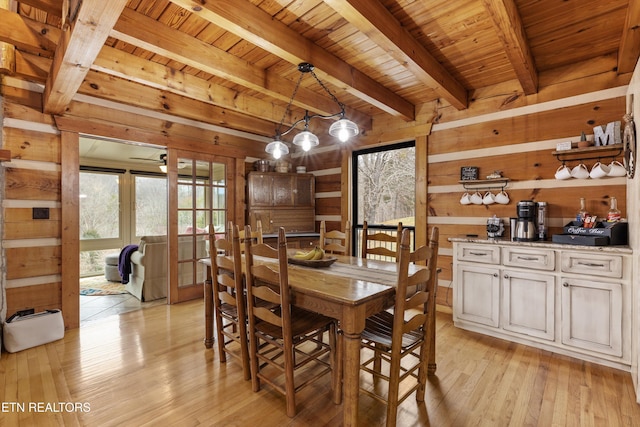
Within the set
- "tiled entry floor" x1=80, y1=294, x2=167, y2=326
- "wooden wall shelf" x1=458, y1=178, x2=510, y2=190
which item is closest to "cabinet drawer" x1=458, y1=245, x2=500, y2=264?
"wooden wall shelf" x1=458, y1=178, x2=510, y2=190

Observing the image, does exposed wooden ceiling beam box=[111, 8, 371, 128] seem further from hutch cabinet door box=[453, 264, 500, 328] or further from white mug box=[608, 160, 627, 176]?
white mug box=[608, 160, 627, 176]

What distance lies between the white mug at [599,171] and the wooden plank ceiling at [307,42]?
2.68 ft

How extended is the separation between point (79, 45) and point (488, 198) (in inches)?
146

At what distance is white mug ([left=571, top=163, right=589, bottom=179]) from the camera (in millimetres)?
2705

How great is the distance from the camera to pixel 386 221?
→ 445 centimetres

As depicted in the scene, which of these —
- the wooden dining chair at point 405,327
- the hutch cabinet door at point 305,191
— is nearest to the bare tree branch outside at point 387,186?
the hutch cabinet door at point 305,191

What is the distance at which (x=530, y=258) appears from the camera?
8.77 feet

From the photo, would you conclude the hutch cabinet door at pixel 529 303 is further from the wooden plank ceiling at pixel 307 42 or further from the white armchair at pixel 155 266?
the white armchair at pixel 155 266

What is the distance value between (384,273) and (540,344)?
1712 mm

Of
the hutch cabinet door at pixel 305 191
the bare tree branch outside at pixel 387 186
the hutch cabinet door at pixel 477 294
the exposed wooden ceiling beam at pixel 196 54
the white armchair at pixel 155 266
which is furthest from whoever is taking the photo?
the hutch cabinet door at pixel 305 191

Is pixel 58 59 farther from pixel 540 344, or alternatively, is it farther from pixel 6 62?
pixel 540 344

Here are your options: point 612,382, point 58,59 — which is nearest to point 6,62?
point 58,59

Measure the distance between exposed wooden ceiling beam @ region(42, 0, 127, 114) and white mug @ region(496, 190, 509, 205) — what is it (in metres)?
3.44

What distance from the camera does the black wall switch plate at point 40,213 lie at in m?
2.97
